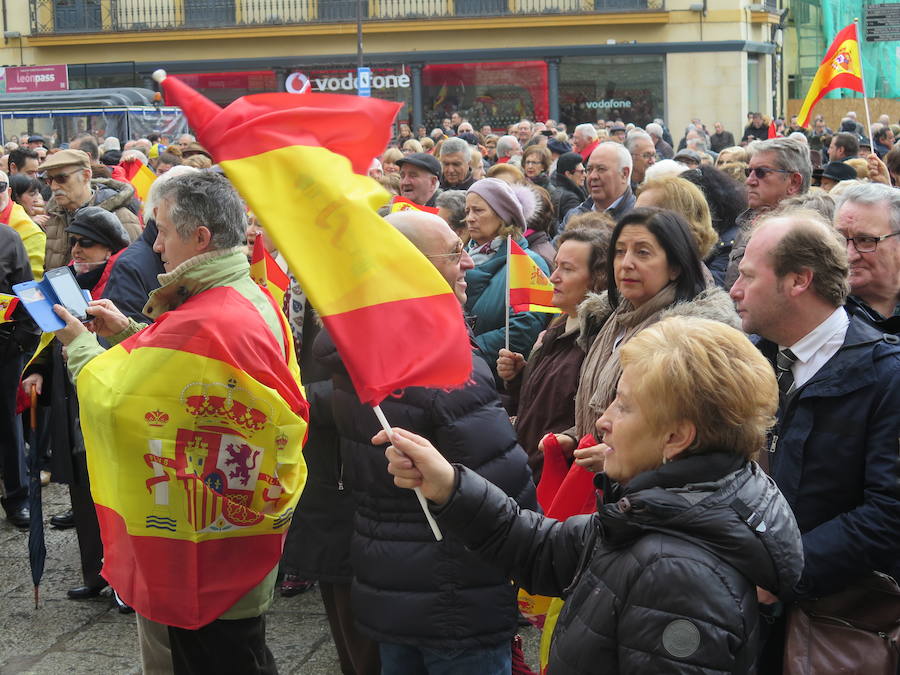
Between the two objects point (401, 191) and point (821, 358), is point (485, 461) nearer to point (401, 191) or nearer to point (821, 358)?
point (821, 358)

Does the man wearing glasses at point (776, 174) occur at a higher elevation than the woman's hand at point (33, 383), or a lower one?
higher

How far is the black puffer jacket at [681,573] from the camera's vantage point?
205 cm

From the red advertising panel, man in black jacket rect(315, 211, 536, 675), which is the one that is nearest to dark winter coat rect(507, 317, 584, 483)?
man in black jacket rect(315, 211, 536, 675)

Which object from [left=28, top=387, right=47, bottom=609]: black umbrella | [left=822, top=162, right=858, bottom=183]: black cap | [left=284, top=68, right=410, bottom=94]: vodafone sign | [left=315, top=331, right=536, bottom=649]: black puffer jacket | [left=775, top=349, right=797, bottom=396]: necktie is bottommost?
[left=28, top=387, right=47, bottom=609]: black umbrella

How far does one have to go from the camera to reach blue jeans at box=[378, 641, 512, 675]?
3.22 m

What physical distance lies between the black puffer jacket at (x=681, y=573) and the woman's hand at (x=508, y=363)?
93.1 inches

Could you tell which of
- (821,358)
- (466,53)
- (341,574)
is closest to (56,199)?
(341,574)

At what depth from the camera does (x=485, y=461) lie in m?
3.26

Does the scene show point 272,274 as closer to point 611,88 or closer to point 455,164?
point 455,164

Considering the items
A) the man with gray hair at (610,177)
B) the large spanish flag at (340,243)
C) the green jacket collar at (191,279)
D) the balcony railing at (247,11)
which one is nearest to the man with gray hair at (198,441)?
the green jacket collar at (191,279)

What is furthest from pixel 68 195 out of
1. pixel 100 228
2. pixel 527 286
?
pixel 527 286

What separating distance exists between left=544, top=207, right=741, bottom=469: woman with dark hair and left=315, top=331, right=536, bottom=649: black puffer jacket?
40 cm

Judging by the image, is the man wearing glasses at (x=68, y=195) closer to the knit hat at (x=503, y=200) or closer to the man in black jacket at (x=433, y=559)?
the knit hat at (x=503, y=200)

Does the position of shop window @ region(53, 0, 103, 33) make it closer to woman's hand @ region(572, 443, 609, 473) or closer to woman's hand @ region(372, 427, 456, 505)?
woman's hand @ region(572, 443, 609, 473)
